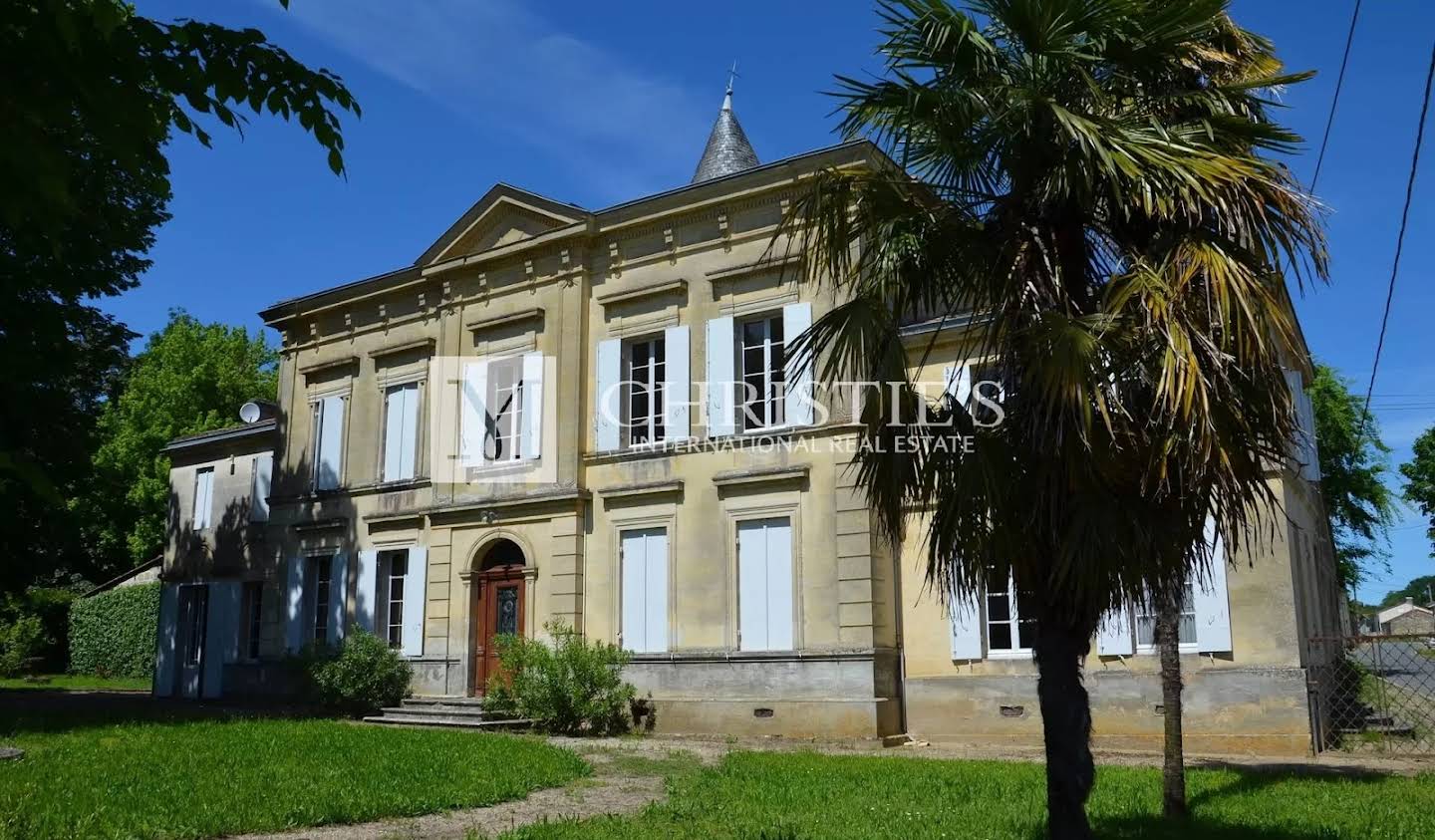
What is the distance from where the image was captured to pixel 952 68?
22.0ft

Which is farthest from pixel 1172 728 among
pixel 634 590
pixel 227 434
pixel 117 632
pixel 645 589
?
pixel 117 632

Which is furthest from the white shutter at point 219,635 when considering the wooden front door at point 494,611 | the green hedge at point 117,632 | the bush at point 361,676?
A: the green hedge at point 117,632

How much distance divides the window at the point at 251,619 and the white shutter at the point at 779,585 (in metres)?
11.7

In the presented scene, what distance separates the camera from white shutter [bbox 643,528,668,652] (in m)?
16.9

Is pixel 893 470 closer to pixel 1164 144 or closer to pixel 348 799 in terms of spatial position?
pixel 1164 144

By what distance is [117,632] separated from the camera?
105 ft

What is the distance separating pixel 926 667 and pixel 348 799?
8.87 metres

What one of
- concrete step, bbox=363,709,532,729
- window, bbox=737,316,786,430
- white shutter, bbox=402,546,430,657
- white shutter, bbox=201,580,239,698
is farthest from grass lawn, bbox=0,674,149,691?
window, bbox=737,316,786,430

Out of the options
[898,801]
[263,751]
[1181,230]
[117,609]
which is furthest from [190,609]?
[1181,230]

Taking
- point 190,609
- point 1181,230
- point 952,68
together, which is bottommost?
point 190,609

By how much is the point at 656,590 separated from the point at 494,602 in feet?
11.1

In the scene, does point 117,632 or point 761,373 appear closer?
point 761,373

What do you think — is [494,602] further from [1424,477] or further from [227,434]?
[1424,477]

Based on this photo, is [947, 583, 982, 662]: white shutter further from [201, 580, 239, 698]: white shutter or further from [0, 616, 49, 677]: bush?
[0, 616, 49, 677]: bush
